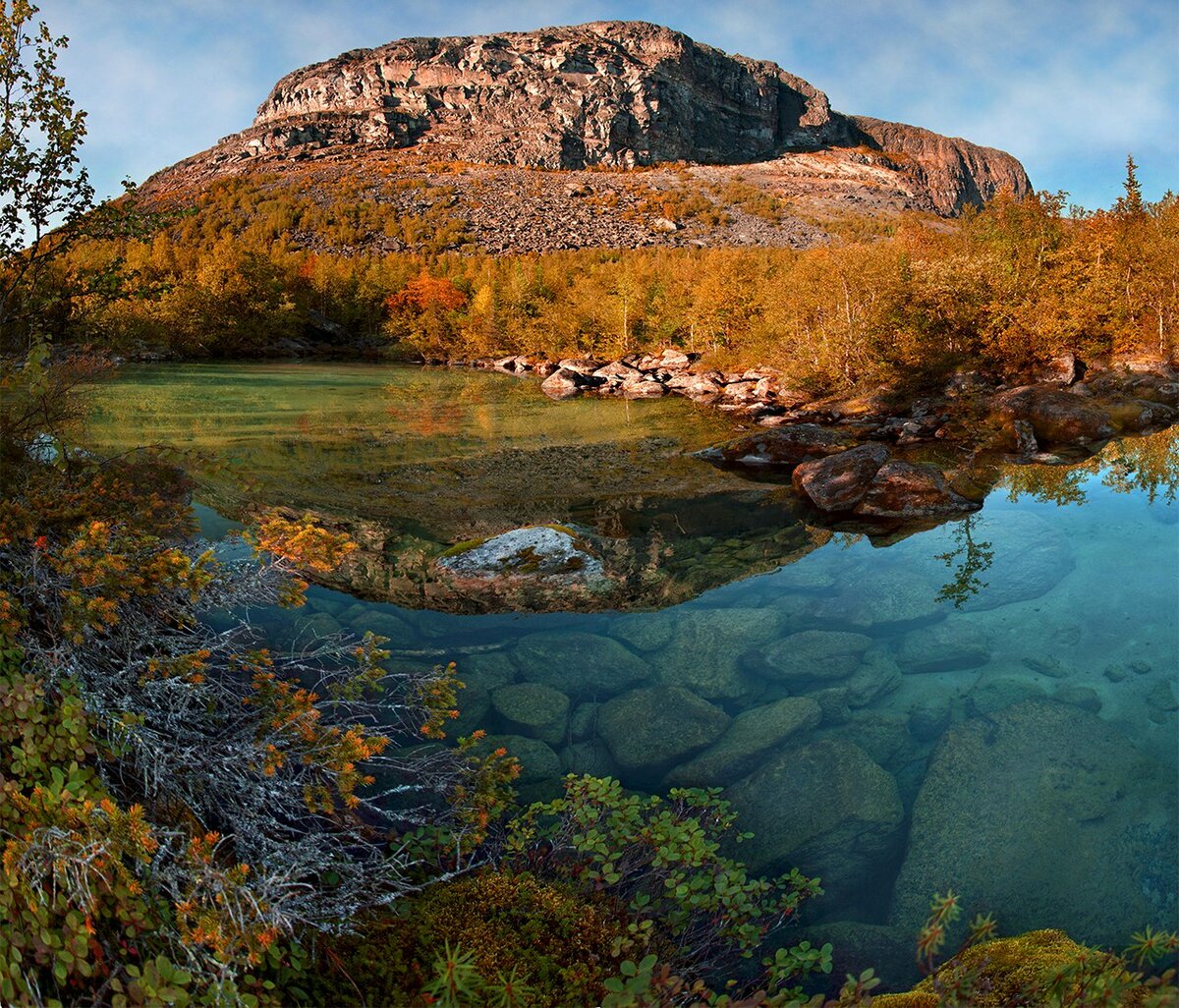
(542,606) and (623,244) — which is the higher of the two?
(623,244)

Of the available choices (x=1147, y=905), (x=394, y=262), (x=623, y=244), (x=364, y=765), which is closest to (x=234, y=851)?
(x=364, y=765)

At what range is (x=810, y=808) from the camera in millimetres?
5953

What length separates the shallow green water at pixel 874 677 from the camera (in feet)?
17.9

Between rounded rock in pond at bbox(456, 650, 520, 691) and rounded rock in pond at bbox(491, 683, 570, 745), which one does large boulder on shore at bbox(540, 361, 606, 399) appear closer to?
rounded rock in pond at bbox(456, 650, 520, 691)

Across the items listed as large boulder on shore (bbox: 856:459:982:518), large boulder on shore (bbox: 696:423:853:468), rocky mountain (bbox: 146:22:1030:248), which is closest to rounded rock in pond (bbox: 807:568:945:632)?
large boulder on shore (bbox: 856:459:982:518)

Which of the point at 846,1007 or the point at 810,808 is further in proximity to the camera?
the point at 810,808

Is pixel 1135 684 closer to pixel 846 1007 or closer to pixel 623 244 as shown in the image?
pixel 846 1007

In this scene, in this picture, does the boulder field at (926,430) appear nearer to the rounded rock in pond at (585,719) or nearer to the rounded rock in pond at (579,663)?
the rounded rock in pond at (579,663)

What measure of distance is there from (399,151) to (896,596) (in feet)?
511

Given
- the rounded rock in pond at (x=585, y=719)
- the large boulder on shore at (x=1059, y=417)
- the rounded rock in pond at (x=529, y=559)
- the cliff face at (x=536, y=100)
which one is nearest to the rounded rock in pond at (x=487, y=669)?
the rounded rock in pond at (x=585, y=719)

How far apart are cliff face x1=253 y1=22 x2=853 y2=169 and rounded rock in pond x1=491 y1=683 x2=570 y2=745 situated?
14978 cm

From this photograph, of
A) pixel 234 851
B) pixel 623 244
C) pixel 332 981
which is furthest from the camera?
pixel 623 244

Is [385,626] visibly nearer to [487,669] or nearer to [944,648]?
[487,669]

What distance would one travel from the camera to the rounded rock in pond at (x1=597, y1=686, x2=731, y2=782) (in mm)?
6672
